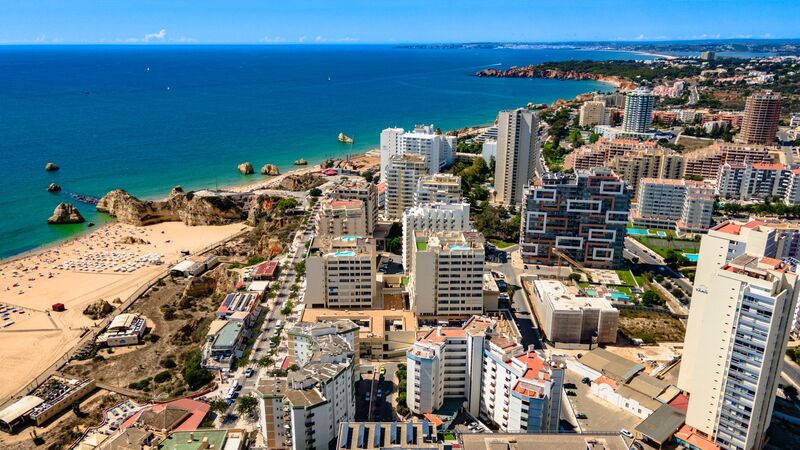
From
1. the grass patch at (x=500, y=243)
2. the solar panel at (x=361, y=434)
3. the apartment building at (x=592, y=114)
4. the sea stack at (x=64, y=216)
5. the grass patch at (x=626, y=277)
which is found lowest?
the sea stack at (x=64, y=216)

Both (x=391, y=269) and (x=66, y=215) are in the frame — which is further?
(x=66, y=215)

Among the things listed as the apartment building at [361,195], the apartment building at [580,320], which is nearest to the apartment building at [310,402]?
the apartment building at [580,320]

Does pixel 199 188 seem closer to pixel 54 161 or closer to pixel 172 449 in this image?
pixel 54 161

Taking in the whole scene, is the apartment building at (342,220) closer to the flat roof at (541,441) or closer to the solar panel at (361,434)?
the solar panel at (361,434)

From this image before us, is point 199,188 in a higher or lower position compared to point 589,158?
lower

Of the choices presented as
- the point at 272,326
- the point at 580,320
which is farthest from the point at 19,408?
the point at 580,320

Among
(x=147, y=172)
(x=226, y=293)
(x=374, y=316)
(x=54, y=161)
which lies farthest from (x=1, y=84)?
(x=374, y=316)

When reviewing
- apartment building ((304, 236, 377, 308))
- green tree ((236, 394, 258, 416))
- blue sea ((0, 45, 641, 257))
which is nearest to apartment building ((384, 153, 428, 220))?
apartment building ((304, 236, 377, 308))
